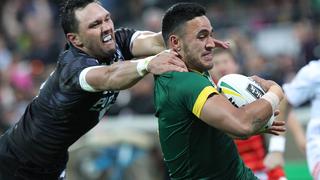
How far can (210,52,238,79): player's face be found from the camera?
838 cm

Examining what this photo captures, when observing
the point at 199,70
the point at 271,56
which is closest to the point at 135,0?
the point at 271,56

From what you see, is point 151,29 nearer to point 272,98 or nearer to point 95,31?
point 95,31

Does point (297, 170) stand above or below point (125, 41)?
below

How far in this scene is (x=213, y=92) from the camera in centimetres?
564

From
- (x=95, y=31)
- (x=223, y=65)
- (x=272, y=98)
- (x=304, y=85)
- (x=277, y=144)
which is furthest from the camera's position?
(x=223, y=65)

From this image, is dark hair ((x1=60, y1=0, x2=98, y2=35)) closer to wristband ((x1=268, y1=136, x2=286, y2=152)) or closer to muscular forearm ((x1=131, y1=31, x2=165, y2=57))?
muscular forearm ((x1=131, y1=31, x2=165, y2=57))

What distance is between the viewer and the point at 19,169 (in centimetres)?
725

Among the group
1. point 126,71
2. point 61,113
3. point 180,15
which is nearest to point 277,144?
point 61,113

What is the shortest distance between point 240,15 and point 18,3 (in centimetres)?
502

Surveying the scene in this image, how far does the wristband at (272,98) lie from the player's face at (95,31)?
1.49 m

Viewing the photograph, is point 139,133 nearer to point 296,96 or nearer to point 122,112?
point 122,112

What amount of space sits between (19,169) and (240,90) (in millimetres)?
2158

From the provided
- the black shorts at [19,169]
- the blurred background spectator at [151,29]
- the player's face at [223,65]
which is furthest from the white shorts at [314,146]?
the blurred background spectator at [151,29]

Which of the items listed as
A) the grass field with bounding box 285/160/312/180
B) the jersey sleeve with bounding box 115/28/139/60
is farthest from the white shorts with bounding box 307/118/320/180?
the grass field with bounding box 285/160/312/180
